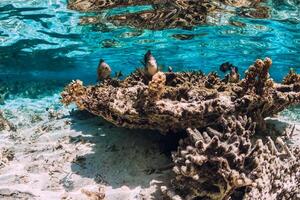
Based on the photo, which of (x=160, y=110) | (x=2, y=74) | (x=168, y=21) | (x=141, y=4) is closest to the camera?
(x=160, y=110)

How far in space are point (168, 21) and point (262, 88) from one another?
30.6 ft

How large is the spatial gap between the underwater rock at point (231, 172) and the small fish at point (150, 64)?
2746 millimetres

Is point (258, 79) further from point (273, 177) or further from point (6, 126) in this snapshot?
point (6, 126)

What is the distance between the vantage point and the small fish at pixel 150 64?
7.67m

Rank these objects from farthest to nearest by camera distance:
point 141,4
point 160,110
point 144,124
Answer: point 141,4 → point 144,124 → point 160,110

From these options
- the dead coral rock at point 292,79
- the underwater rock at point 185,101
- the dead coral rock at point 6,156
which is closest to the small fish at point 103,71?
the underwater rock at point 185,101

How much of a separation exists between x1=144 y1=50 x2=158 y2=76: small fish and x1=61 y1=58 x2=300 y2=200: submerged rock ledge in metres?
0.41

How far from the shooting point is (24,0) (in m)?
14.0

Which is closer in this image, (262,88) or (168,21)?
(262,88)

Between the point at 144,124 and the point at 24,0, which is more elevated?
the point at 24,0

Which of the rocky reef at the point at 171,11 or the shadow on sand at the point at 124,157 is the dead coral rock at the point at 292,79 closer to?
the shadow on sand at the point at 124,157

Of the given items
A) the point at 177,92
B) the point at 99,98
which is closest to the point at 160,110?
the point at 177,92

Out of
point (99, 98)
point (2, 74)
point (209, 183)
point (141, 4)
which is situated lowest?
point (2, 74)

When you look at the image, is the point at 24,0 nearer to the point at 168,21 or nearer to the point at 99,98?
the point at 168,21
